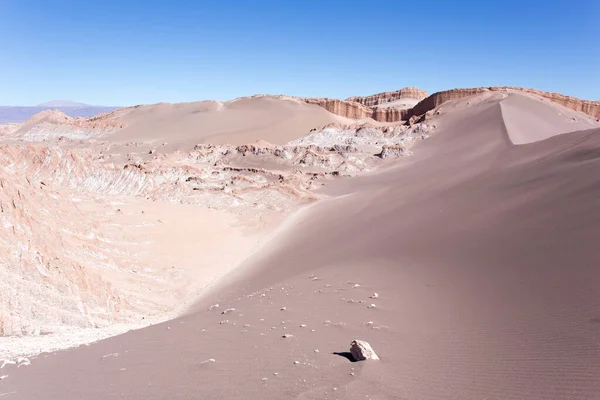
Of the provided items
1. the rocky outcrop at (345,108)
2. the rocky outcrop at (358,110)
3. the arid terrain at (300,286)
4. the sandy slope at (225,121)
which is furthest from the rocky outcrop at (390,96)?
the arid terrain at (300,286)

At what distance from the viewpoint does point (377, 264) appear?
10484 mm

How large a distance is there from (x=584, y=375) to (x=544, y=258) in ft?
13.5

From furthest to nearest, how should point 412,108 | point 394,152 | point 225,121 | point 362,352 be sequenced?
point 225,121 < point 412,108 < point 394,152 < point 362,352

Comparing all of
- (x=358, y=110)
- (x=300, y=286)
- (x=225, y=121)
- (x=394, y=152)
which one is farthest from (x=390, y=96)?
(x=300, y=286)

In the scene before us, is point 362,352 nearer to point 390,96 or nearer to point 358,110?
point 358,110


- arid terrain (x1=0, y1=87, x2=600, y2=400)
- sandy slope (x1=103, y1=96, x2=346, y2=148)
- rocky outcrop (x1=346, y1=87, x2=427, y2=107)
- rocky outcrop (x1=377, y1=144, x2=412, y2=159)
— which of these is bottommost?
arid terrain (x1=0, y1=87, x2=600, y2=400)

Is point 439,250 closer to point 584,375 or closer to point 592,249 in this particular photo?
point 592,249

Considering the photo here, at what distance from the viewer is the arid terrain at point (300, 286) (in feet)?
16.0

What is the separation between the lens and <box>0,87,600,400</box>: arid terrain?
4879mm

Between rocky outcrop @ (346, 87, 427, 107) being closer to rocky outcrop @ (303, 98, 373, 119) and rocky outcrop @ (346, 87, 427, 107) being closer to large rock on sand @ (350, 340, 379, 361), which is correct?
rocky outcrop @ (303, 98, 373, 119)

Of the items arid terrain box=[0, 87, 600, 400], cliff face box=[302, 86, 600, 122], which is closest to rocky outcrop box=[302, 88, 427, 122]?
cliff face box=[302, 86, 600, 122]

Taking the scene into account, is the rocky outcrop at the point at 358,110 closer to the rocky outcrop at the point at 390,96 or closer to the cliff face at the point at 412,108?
the cliff face at the point at 412,108

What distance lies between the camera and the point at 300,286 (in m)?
9.86

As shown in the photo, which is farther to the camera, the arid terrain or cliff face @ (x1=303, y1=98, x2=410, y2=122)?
cliff face @ (x1=303, y1=98, x2=410, y2=122)
